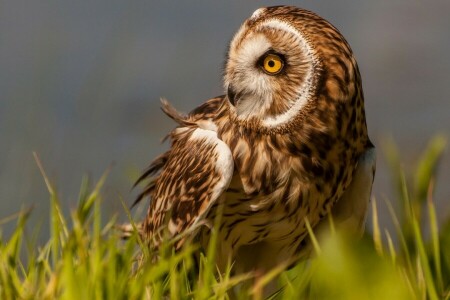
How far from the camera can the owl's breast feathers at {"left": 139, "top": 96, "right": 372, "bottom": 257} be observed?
243 centimetres

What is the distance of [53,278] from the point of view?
1.63 m

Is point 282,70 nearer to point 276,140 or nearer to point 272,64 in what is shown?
point 272,64

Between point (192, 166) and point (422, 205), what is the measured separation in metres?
1.24

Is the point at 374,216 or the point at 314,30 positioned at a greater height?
the point at 314,30

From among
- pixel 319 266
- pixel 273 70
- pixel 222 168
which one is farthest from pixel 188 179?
pixel 319 266

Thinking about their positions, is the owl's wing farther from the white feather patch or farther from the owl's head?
the owl's head

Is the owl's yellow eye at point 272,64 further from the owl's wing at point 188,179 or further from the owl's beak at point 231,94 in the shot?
the owl's wing at point 188,179

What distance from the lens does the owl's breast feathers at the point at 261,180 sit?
243 cm

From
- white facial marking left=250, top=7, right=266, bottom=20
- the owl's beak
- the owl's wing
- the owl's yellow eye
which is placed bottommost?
the owl's wing

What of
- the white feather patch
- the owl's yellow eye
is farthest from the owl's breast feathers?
the owl's yellow eye

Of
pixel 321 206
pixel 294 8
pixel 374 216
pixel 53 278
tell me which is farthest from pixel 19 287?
pixel 294 8

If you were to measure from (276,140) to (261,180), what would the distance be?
0.13m

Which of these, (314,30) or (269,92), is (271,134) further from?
(314,30)

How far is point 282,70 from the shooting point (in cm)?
239
